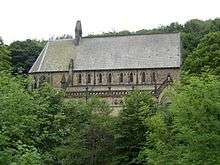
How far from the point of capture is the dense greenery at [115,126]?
1578cm

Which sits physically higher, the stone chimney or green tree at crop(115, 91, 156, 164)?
the stone chimney

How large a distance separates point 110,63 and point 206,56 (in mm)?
27506

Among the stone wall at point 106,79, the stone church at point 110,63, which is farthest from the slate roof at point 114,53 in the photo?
the stone wall at point 106,79

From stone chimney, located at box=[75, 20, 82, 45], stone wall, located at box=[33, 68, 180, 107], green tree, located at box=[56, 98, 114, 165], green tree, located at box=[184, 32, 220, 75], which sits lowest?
green tree, located at box=[56, 98, 114, 165]

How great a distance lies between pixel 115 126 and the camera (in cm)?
3441

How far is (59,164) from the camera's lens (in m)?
33.9

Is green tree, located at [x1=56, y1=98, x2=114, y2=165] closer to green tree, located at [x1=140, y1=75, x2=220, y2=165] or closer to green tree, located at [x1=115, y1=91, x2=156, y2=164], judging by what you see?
green tree, located at [x1=115, y1=91, x2=156, y2=164]

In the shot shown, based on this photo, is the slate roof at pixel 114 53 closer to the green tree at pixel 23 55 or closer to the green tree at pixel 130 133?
the green tree at pixel 23 55

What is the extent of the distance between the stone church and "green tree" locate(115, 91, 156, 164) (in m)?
34.1

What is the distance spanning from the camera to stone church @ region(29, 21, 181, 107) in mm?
72938

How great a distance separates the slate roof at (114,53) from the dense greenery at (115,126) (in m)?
20.4

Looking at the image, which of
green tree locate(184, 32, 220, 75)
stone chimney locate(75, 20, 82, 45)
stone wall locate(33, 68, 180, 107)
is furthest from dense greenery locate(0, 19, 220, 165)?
stone chimney locate(75, 20, 82, 45)

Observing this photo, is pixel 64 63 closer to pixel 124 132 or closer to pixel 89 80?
pixel 89 80

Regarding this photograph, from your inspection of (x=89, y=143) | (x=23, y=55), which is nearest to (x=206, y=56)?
(x=89, y=143)
